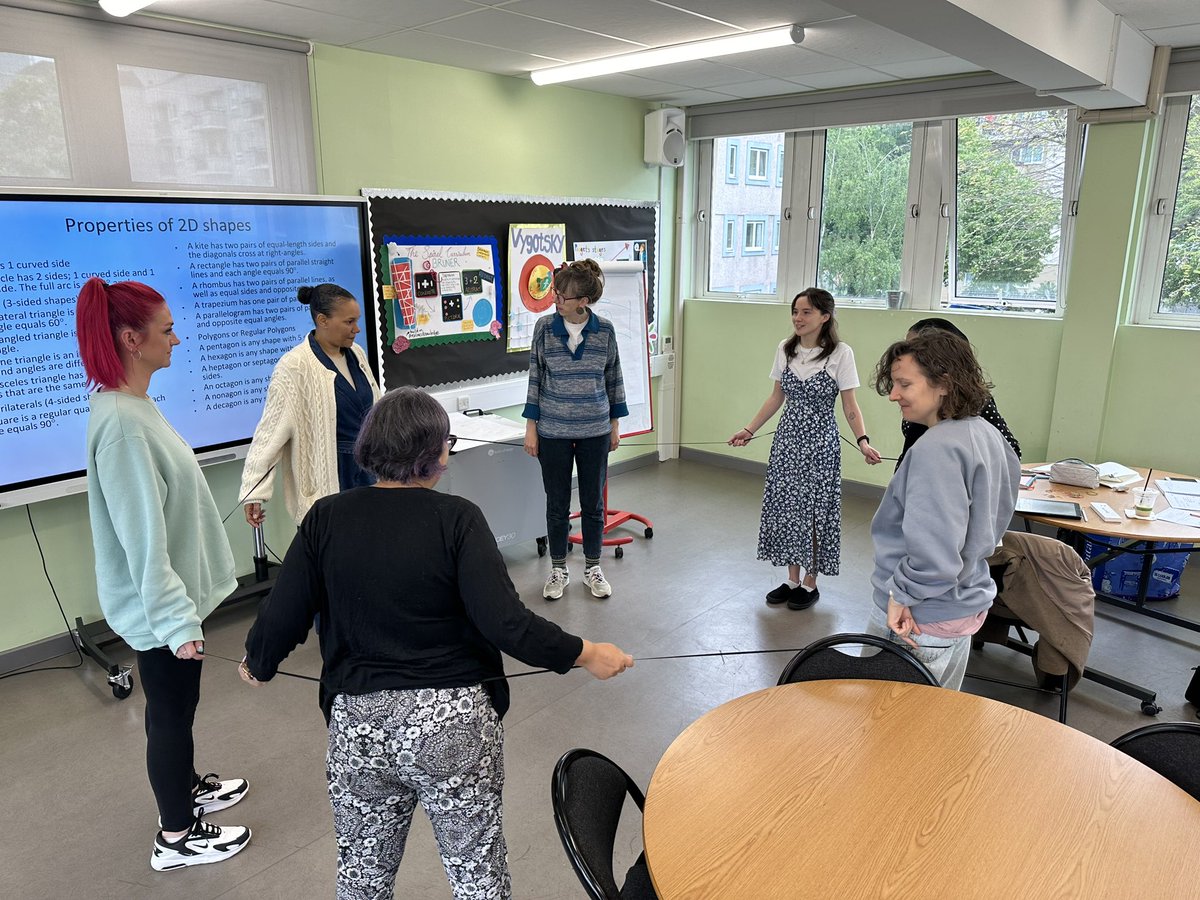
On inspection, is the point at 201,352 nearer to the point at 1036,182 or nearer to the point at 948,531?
the point at 948,531

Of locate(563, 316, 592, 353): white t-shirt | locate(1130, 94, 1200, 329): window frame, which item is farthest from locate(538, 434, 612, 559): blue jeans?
locate(1130, 94, 1200, 329): window frame

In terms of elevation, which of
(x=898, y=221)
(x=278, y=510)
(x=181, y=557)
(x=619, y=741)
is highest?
(x=898, y=221)

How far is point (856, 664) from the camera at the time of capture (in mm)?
2027

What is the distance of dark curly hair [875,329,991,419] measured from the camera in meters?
1.93

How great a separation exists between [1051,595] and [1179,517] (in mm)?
820

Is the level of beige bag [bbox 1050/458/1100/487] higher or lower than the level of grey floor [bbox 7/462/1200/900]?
higher

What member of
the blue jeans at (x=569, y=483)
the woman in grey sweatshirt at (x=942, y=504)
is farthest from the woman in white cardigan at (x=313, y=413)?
the woman in grey sweatshirt at (x=942, y=504)

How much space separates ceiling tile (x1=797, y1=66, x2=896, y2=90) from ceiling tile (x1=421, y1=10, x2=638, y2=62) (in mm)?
1386

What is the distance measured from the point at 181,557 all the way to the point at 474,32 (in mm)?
2816

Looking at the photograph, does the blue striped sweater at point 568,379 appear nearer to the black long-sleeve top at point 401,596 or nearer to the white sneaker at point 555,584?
the white sneaker at point 555,584

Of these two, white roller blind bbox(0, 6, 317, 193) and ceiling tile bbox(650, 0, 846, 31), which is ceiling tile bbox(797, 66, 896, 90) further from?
white roller blind bbox(0, 6, 317, 193)

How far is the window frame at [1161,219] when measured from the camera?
432cm

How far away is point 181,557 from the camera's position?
206 centimetres

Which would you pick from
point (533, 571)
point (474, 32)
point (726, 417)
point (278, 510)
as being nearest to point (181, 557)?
point (278, 510)
